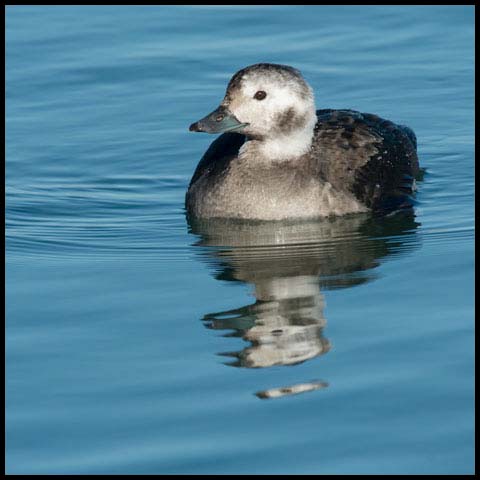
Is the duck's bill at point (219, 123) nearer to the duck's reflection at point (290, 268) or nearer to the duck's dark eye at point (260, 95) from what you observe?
the duck's dark eye at point (260, 95)

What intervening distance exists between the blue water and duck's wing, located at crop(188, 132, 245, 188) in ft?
1.32

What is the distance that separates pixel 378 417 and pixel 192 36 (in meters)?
9.52

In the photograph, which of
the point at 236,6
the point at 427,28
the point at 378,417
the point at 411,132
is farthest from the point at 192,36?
the point at 378,417

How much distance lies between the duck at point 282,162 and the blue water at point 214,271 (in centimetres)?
24

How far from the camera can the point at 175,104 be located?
53.2ft

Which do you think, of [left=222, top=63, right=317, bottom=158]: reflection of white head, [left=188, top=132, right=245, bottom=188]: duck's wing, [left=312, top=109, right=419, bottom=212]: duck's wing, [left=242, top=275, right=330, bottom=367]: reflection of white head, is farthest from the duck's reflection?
[left=222, top=63, right=317, bottom=158]: reflection of white head

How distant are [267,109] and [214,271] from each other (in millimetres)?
1667

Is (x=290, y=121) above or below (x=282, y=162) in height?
above

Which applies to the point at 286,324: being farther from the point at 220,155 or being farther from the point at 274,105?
the point at 220,155

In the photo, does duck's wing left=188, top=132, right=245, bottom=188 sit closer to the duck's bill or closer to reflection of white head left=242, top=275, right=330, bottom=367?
the duck's bill

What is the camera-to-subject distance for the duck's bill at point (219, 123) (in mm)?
12602

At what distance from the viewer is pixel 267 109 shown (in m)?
12.8

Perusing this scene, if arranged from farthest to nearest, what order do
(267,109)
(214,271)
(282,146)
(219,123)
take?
(282,146) → (267,109) → (219,123) → (214,271)

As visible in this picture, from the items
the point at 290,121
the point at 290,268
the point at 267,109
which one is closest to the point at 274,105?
the point at 267,109
